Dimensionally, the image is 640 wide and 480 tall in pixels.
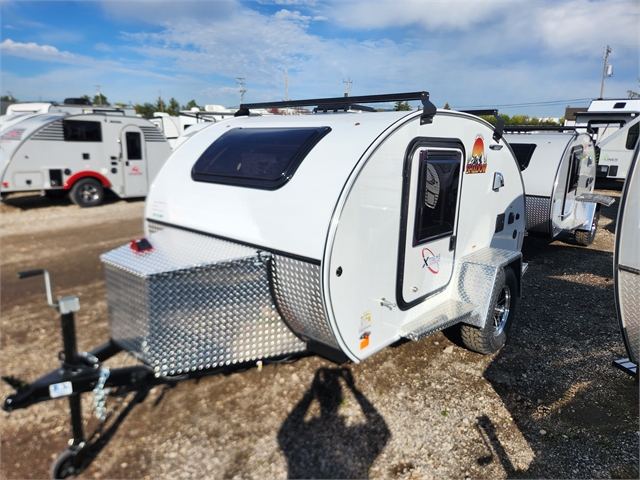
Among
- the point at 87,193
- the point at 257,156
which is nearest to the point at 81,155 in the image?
the point at 87,193

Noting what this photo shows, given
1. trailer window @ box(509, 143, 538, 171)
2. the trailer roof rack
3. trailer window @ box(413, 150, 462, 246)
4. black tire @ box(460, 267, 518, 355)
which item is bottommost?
black tire @ box(460, 267, 518, 355)

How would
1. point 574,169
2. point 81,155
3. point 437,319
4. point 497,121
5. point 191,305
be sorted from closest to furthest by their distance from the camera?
point 191,305 < point 437,319 < point 497,121 < point 574,169 < point 81,155

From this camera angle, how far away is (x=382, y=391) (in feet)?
13.0

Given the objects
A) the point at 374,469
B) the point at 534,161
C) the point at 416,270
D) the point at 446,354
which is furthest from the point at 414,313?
the point at 534,161

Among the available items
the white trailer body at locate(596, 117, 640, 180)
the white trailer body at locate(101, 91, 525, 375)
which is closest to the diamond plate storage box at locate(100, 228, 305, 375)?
the white trailer body at locate(101, 91, 525, 375)

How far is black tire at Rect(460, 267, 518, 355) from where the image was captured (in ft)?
14.5

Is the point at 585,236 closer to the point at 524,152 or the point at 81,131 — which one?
the point at 524,152

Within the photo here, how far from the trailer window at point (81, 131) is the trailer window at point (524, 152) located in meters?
10.5

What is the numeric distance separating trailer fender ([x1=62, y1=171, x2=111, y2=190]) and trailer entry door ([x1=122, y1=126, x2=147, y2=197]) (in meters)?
0.53

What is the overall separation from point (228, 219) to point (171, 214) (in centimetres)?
77

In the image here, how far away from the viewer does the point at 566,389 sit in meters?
4.13

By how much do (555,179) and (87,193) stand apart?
11.5 m

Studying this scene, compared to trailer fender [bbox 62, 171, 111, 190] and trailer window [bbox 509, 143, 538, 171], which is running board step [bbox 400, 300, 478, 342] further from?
trailer fender [bbox 62, 171, 111, 190]

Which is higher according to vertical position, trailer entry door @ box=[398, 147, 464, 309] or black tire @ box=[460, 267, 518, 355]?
trailer entry door @ box=[398, 147, 464, 309]
